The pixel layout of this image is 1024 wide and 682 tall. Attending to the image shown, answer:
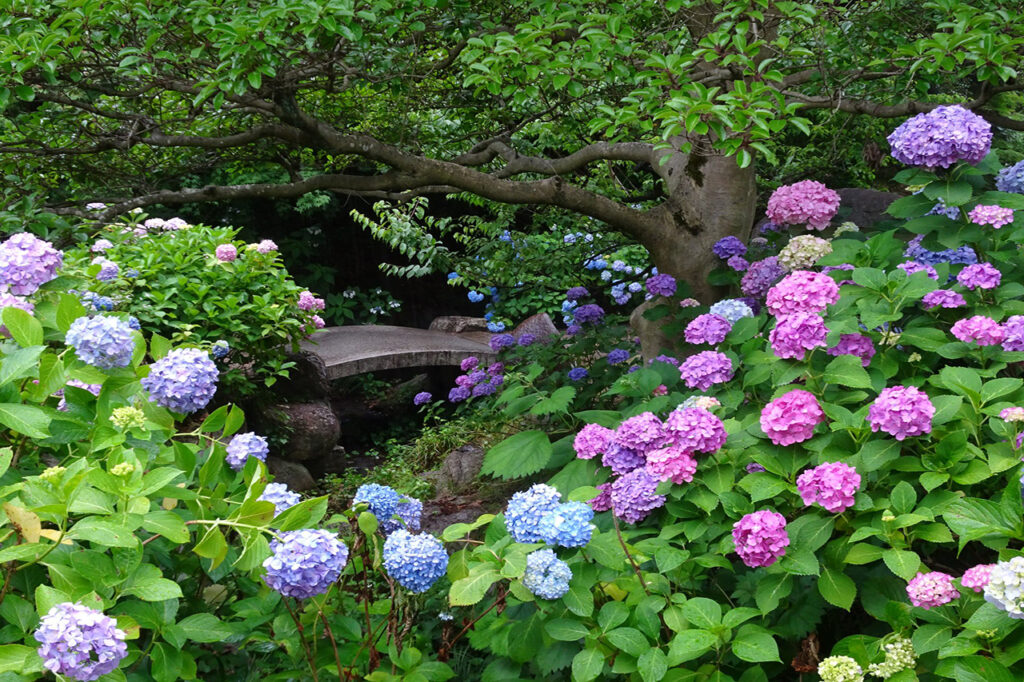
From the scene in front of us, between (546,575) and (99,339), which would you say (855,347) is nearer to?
(546,575)

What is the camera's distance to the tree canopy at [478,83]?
296 centimetres

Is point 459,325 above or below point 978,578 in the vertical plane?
below

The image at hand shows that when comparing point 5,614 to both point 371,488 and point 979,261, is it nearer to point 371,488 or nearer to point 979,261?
point 371,488

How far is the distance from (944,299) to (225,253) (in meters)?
3.83

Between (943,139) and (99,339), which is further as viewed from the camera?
(943,139)

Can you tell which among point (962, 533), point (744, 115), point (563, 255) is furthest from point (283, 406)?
point (962, 533)

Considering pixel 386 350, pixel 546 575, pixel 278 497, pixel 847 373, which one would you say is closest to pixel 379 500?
pixel 278 497

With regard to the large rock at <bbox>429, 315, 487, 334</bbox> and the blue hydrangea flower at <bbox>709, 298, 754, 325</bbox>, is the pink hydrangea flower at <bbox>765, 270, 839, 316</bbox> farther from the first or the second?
the large rock at <bbox>429, 315, 487, 334</bbox>

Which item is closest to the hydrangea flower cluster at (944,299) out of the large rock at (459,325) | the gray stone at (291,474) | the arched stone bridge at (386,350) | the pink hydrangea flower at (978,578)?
the pink hydrangea flower at (978,578)

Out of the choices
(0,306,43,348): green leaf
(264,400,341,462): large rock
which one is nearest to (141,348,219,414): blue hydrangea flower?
(0,306,43,348): green leaf

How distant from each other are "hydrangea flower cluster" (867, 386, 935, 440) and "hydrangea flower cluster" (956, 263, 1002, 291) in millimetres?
715

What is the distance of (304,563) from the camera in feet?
4.75

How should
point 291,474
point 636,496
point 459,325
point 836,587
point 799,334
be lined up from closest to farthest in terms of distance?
point 836,587 < point 799,334 < point 636,496 < point 291,474 < point 459,325

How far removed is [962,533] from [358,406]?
26.1ft
